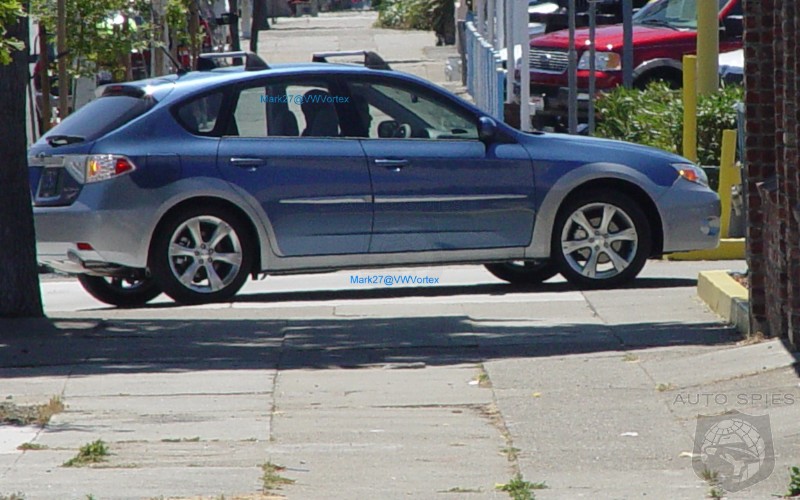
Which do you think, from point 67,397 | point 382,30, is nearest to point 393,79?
point 67,397

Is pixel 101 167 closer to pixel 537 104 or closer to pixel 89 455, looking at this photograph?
pixel 89 455

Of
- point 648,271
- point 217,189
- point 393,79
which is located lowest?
point 648,271

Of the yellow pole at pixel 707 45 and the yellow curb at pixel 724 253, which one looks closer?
the yellow curb at pixel 724 253

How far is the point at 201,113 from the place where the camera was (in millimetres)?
11156

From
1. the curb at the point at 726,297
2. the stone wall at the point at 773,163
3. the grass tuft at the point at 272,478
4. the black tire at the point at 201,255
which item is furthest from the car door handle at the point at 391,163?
the grass tuft at the point at 272,478

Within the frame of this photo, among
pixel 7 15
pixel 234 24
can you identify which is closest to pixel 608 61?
pixel 234 24

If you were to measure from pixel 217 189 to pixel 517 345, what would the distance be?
2717 mm

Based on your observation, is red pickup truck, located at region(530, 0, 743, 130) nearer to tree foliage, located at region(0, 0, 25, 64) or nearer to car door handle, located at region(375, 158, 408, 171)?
car door handle, located at region(375, 158, 408, 171)

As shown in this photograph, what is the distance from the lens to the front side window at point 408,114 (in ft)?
37.3

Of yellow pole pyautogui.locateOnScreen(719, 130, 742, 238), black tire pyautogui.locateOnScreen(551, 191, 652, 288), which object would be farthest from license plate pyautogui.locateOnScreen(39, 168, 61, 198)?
yellow pole pyautogui.locateOnScreen(719, 130, 742, 238)

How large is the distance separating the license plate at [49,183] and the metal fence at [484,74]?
25.5 feet

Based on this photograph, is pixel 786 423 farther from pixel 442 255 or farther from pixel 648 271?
pixel 648 271

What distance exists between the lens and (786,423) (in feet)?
22.2

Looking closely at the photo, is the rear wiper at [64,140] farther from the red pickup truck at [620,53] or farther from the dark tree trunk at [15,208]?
the red pickup truck at [620,53]
